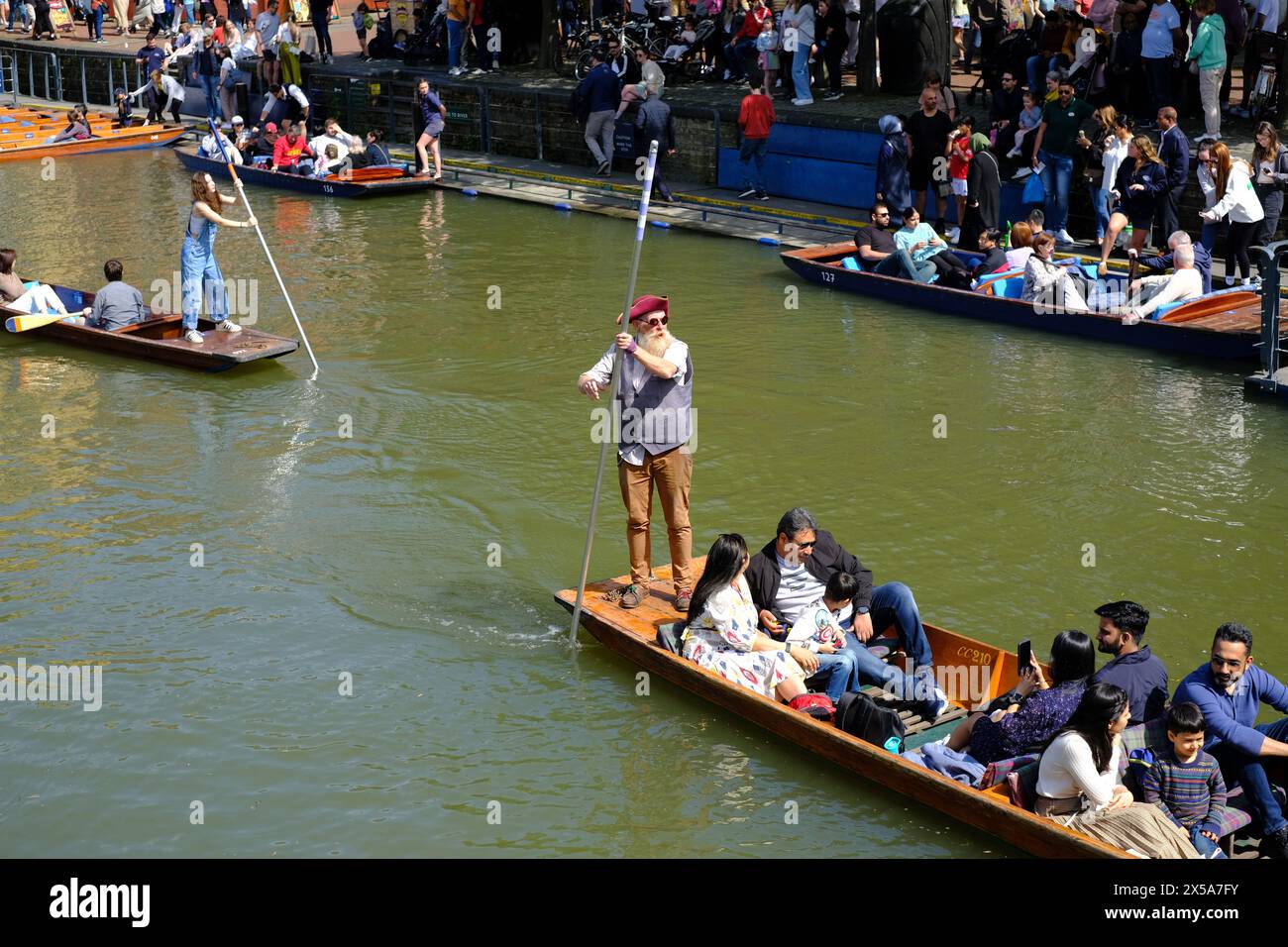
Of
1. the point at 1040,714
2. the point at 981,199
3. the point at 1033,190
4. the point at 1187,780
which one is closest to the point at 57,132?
the point at 981,199

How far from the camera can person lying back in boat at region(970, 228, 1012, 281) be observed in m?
16.6

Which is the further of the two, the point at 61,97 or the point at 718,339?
the point at 61,97

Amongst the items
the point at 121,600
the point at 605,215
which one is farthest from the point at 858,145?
the point at 121,600

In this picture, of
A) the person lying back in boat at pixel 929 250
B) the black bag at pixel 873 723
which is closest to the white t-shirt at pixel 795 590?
the black bag at pixel 873 723

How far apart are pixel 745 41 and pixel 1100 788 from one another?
801 inches

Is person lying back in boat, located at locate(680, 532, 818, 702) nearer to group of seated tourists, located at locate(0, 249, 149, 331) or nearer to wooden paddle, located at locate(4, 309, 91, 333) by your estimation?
group of seated tourists, located at locate(0, 249, 149, 331)

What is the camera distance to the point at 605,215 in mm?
22328

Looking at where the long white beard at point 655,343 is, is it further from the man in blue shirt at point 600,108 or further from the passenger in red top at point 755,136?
the man in blue shirt at point 600,108

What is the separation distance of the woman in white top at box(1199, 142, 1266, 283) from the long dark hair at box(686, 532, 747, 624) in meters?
9.83

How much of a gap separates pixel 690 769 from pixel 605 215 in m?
15.1

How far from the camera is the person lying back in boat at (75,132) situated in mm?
28609

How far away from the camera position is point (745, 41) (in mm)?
25328

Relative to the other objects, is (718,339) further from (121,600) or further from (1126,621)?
(1126,621)

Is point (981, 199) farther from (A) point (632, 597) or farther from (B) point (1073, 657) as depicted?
(B) point (1073, 657)
